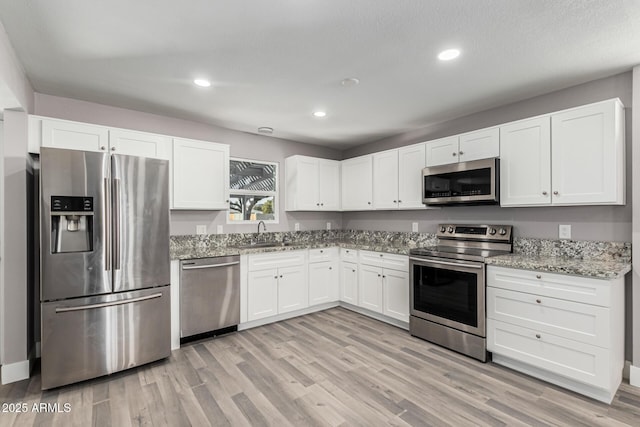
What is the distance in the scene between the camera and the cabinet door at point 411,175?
12.3 ft

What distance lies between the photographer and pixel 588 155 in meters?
2.48

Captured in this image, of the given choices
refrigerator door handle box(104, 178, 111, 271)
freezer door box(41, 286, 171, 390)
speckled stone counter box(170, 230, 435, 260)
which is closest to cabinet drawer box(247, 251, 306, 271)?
speckled stone counter box(170, 230, 435, 260)

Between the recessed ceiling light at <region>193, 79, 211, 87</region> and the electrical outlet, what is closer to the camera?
the recessed ceiling light at <region>193, 79, 211, 87</region>

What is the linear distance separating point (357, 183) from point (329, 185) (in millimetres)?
462

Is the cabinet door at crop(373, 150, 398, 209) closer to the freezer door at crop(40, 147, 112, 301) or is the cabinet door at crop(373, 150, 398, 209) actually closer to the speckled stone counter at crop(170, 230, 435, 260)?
the speckled stone counter at crop(170, 230, 435, 260)

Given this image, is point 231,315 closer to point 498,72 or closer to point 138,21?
point 138,21

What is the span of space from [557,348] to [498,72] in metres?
2.25

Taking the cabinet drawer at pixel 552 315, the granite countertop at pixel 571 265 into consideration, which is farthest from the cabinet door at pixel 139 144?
the cabinet drawer at pixel 552 315

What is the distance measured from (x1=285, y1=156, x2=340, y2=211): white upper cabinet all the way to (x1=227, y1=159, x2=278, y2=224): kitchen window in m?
0.23

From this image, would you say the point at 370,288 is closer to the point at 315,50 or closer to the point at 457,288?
the point at 457,288

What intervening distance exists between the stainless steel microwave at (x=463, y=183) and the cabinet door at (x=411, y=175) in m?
0.20

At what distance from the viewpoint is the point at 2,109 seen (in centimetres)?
251

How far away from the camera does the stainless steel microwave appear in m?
2.98

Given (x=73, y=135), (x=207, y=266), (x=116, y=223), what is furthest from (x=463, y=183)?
(x=73, y=135)
